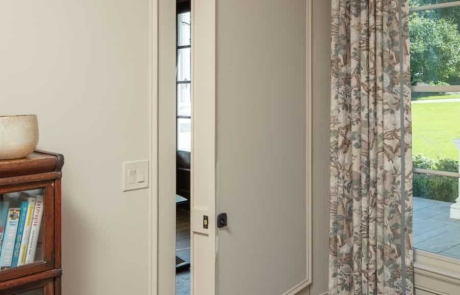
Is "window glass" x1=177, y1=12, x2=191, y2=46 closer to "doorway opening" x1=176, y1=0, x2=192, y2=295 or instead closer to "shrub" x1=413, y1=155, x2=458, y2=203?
"doorway opening" x1=176, y1=0, x2=192, y2=295

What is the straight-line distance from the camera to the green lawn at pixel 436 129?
7.77 ft

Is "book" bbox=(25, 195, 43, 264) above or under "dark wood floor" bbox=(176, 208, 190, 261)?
above

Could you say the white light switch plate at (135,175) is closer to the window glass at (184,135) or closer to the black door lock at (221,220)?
the black door lock at (221,220)

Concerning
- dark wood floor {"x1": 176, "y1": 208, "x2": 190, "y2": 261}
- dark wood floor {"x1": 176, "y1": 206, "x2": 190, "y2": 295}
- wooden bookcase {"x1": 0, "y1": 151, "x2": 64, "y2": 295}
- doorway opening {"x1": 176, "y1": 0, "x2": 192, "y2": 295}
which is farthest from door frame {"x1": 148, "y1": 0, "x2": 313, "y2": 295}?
doorway opening {"x1": 176, "y1": 0, "x2": 192, "y2": 295}

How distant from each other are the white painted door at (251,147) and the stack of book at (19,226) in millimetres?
849

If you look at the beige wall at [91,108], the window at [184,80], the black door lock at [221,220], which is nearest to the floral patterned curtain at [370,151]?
the black door lock at [221,220]

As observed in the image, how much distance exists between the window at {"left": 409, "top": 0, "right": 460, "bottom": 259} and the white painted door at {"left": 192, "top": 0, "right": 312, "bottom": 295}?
622 mm

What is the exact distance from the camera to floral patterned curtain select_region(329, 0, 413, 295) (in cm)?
235

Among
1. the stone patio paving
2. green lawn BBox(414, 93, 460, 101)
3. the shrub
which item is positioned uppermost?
green lawn BBox(414, 93, 460, 101)

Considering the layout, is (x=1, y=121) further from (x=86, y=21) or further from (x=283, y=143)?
(x=283, y=143)

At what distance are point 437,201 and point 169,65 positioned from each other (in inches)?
66.2

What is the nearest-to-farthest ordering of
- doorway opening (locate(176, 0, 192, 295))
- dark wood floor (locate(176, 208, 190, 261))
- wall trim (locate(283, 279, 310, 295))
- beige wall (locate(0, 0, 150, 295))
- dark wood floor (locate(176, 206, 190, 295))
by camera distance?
beige wall (locate(0, 0, 150, 295))
wall trim (locate(283, 279, 310, 295))
dark wood floor (locate(176, 206, 190, 295))
dark wood floor (locate(176, 208, 190, 261))
doorway opening (locate(176, 0, 192, 295))

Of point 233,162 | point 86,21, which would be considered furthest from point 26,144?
point 233,162

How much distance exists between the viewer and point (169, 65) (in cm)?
176
